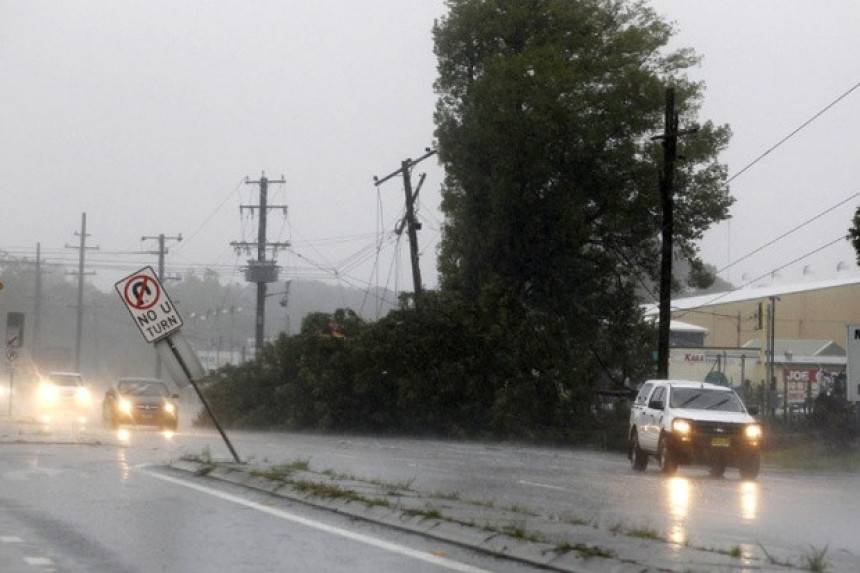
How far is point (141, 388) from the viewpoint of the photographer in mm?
50969

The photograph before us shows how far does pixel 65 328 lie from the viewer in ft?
564

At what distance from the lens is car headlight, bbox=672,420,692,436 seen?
100ft

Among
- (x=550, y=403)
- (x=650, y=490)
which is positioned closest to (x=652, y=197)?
(x=550, y=403)

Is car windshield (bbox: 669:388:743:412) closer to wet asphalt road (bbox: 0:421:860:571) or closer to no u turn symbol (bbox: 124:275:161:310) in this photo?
wet asphalt road (bbox: 0:421:860:571)

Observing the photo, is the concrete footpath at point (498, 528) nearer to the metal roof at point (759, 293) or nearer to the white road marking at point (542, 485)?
the white road marking at point (542, 485)

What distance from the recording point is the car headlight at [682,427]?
30562 millimetres

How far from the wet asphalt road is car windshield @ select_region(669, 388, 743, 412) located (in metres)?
1.34

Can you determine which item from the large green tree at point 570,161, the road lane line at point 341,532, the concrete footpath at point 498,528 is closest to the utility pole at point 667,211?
the large green tree at point 570,161

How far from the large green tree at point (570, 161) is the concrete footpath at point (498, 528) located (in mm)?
29492

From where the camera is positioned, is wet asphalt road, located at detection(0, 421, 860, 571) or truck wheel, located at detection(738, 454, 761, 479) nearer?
wet asphalt road, located at detection(0, 421, 860, 571)

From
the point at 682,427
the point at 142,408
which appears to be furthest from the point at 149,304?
the point at 142,408

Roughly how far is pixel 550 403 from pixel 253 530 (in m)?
32.9

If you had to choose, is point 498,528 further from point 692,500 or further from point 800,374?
point 800,374

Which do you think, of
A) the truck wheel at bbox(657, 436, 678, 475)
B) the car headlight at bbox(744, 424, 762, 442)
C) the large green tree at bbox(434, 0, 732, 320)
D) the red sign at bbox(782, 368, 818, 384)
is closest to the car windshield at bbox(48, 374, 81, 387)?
the large green tree at bbox(434, 0, 732, 320)
